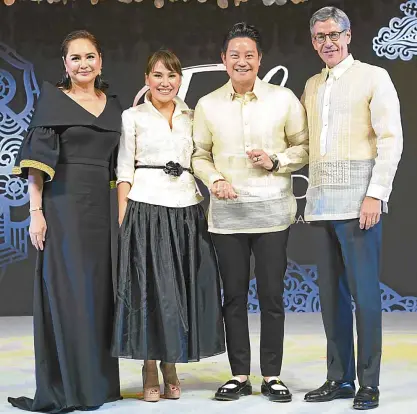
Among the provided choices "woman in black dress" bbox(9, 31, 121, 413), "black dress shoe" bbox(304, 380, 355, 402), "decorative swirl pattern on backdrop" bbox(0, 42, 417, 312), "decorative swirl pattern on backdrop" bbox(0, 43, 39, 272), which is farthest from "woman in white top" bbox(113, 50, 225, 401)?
"decorative swirl pattern on backdrop" bbox(0, 43, 39, 272)

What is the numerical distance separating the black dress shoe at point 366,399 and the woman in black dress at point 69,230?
41.3 inches

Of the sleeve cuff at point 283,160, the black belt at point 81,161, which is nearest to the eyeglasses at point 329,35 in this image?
the sleeve cuff at point 283,160

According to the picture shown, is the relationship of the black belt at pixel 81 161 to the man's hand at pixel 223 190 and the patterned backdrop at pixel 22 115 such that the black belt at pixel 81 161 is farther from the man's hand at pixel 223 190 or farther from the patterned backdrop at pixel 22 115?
the patterned backdrop at pixel 22 115

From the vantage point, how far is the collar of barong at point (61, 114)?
3.47m

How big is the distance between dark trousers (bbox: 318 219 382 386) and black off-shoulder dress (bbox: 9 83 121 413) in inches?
38.3

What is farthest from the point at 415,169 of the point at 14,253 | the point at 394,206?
the point at 14,253

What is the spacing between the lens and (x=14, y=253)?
6.32 m

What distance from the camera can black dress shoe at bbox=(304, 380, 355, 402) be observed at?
361 centimetres

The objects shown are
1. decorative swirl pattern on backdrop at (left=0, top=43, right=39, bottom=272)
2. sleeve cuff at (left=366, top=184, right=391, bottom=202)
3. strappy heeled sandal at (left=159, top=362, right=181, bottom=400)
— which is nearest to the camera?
sleeve cuff at (left=366, top=184, right=391, bottom=202)

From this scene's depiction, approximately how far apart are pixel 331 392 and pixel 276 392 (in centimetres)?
23

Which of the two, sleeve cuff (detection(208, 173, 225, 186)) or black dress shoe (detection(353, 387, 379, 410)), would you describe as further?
sleeve cuff (detection(208, 173, 225, 186))

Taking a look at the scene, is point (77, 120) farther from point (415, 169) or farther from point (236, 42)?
point (415, 169)

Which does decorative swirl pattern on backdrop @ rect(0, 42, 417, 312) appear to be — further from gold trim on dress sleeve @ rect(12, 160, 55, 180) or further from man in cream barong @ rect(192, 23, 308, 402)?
gold trim on dress sleeve @ rect(12, 160, 55, 180)

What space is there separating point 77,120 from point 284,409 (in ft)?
4.73
